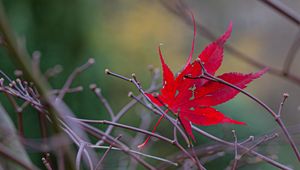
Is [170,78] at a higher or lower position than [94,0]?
lower

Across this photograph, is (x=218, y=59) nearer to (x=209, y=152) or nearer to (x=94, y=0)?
(x=209, y=152)

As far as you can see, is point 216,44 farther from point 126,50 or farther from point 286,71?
point 126,50

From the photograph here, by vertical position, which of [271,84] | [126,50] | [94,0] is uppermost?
[94,0]

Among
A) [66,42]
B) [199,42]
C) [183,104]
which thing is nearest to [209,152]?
[183,104]

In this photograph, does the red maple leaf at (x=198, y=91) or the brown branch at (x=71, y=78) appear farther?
the brown branch at (x=71, y=78)

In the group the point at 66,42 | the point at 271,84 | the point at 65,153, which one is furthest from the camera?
the point at 271,84

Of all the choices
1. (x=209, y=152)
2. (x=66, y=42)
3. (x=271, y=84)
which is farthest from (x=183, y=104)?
(x=271, y=84)

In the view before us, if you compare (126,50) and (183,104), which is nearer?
(183,104)

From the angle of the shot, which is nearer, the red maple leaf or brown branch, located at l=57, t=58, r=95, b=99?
the red maple leaf

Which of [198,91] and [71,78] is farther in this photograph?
[71,78]

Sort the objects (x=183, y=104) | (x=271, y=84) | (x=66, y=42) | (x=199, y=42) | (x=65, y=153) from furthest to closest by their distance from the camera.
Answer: (x=271, y=84), (x=199, y=42), (x=66, y=42), (x=183, y=104), (x=65, y=153)
